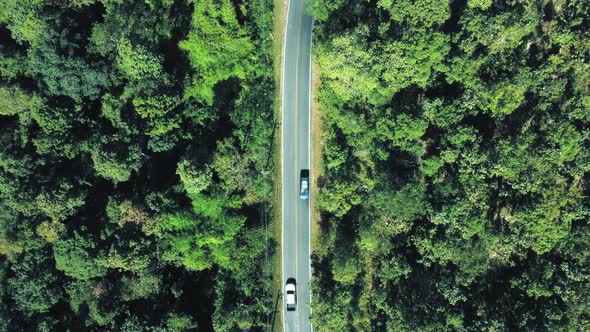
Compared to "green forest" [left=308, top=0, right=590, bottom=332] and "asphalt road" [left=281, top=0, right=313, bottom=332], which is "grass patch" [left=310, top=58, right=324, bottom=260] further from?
"green forest" [left=308, top=0, right=590, bottom=332]

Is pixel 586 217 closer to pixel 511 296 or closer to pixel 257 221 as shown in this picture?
pixel 511 296

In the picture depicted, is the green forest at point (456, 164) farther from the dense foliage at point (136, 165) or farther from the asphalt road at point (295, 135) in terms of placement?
the dense foliage at point (136, 165)

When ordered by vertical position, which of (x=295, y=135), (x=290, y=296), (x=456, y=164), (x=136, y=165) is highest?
(x=295, y=135)

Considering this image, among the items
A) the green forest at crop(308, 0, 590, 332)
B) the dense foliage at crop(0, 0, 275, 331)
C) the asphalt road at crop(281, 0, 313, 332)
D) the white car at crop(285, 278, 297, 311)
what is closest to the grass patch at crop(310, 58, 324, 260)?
the asphalt road at crop(281, 0, 313, 332)

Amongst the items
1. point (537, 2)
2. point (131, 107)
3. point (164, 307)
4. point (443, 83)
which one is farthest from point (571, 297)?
point (131, 107)

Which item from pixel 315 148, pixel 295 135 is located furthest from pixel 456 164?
pixel 295 135

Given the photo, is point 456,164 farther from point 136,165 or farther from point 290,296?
point 136,165

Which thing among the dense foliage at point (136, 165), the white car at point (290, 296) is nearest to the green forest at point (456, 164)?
the white car at point (290, 296)
